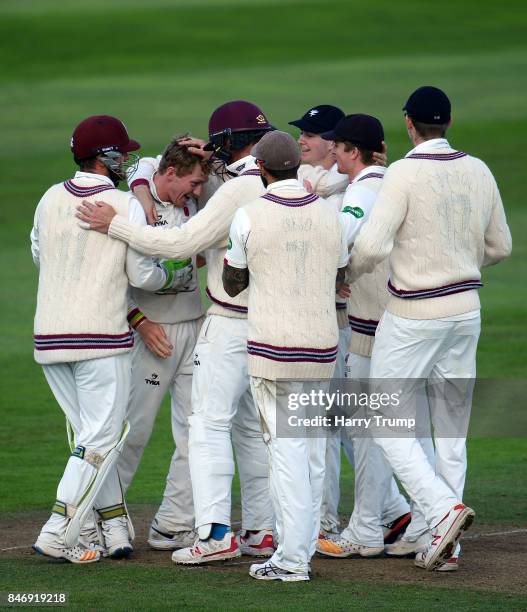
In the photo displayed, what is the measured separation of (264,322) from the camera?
6.20 metres

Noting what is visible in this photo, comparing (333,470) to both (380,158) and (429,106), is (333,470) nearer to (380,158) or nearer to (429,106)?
(380,158)

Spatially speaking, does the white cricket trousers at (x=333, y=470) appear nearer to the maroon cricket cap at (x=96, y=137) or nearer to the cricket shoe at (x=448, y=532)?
the cricket shoe at (x=448, y=532)

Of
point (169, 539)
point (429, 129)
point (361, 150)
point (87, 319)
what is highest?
point (429, 129)

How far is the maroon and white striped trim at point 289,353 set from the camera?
618cm

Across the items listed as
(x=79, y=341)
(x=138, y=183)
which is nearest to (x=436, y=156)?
(x=138, y=183)

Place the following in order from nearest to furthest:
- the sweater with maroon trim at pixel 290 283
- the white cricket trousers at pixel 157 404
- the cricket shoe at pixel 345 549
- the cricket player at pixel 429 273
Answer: the sweater with maroon trim at pixel 290 283 < the cricket player at pixel 429 273 < the cricket shoe at pixel 345 549 < the white cricket trousers at pixel 157 404

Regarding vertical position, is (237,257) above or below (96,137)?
below

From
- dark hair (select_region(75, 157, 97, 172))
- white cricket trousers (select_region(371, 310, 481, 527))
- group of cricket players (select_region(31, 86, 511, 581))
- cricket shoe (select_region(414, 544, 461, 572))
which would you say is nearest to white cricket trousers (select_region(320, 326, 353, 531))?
group of cricket players (select_region(31, 86, 511, 581))

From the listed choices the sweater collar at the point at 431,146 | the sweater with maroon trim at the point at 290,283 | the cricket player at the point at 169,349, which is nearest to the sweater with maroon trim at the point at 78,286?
the cricket player at the point at 169,349

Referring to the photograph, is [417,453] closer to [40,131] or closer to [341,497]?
[341,497]

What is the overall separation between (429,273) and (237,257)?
1.01m

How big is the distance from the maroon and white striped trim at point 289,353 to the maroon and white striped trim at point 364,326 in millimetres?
816

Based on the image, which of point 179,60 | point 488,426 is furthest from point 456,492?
point 179,60

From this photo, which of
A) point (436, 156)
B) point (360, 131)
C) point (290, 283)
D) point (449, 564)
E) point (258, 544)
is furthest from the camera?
point (258, 544)
